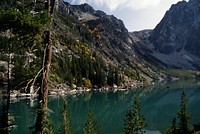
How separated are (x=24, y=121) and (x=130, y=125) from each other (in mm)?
61586

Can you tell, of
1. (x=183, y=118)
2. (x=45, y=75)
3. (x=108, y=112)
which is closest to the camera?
(x=45, y=75)

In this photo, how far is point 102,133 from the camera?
297ft

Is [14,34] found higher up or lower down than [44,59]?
higher up

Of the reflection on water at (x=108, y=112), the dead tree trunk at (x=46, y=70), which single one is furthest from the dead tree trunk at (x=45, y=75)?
the reflection on water at (x=108, y=112)

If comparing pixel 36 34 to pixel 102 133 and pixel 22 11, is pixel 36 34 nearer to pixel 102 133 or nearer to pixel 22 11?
pixel 22 11

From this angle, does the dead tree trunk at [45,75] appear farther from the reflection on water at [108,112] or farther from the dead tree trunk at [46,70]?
the reflection on water at [108,112]

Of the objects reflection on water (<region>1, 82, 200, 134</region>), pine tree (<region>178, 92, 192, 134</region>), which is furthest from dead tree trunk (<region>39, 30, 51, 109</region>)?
reflection on water (<region>1, 82, 200, 134</region>)

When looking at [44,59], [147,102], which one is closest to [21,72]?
[44,59]

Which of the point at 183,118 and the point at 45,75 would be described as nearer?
the point at 45,75

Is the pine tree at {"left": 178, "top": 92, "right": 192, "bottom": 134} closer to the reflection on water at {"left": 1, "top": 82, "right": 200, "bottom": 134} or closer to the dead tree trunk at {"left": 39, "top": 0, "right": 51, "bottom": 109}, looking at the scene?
the reflection on water at {"left": 1, "top": 82, "right": 200, "bottom": 134}

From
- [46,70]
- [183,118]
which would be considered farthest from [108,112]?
[46,70]

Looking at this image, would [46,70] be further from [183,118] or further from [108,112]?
[108,112]

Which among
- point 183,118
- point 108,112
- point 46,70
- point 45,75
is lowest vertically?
point 108,112

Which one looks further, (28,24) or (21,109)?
(21,109)
